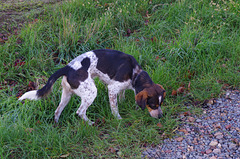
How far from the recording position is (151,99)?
155 inches

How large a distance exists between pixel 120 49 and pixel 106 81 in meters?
1.37

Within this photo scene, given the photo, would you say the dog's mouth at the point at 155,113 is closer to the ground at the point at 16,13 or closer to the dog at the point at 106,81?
the dog at the point at 106,81

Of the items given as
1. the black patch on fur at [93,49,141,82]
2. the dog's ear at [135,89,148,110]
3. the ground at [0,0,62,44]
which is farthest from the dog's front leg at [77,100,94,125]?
the ground at [0,0,62,44]

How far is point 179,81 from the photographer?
5.11 metres

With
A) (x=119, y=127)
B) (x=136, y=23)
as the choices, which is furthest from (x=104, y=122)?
(x=136, y=23)

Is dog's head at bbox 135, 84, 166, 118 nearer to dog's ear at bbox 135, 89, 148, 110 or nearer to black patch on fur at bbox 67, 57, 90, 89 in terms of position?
dog's ear at bbox 135, 89, 148, 110

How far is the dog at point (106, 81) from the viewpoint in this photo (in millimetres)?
3961

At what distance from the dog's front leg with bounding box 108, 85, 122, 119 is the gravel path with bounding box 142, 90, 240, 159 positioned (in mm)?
838

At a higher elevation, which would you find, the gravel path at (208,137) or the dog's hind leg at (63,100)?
the dog's hind leg at (63,100)

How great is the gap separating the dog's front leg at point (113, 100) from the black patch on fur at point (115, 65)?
0.17 metres

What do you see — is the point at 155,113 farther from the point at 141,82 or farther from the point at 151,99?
the point at 141,82

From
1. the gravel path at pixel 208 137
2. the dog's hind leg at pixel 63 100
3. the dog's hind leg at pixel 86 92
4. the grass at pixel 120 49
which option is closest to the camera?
the gravel path at pixel 208 137

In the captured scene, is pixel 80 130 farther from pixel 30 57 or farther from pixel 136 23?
pixel 136 23

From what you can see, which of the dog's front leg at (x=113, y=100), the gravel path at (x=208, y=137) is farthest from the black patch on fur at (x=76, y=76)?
the gravel path at (x=208, y=137)
